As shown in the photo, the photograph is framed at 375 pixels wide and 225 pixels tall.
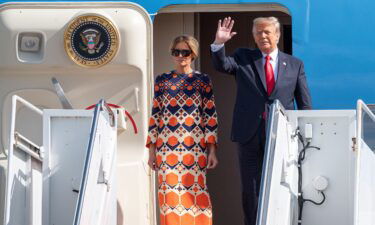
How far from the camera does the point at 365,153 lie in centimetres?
517

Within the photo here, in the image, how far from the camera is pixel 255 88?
5.73 metres

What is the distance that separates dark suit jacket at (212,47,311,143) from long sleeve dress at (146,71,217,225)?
0.74 feet

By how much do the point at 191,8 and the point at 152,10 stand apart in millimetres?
275

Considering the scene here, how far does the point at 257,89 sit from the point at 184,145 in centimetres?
59

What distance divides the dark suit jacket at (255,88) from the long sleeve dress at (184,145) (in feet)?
0.74

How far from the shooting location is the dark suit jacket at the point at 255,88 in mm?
5699

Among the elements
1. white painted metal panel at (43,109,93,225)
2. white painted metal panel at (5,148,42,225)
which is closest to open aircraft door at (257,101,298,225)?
white painted metal panel at (43,109,93,225)

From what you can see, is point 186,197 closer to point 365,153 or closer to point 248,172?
point 248,172

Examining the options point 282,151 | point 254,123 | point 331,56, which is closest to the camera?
point 282,151

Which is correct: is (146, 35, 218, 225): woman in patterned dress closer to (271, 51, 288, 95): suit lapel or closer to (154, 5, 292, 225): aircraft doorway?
(271, 51, 288, 95): suit lapel

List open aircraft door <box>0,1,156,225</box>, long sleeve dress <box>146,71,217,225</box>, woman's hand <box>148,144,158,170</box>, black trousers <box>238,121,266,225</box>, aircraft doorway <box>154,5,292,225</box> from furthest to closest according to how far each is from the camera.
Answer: aircraft doorway <box>154,5,292,225</box>, open aircraft door <box>0,1,156,225</box>, woman's hand <box>148,144,158,170</box>, long sleeve dress <box>146,71,217,225</box>, black trousers <box>238,121,266,225</box>

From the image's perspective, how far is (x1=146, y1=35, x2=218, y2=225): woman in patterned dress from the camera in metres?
5.84

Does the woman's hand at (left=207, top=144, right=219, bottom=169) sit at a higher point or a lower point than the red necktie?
lower

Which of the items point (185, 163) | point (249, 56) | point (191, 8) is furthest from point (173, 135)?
point (191, 8)
